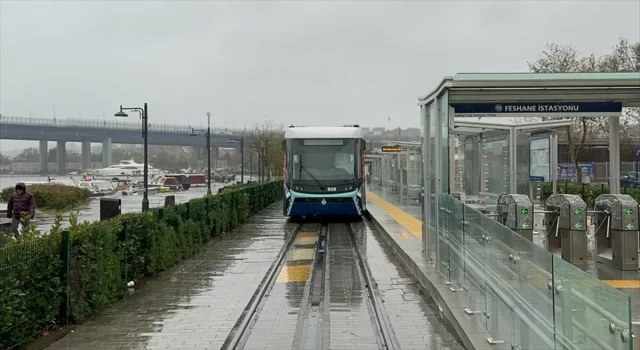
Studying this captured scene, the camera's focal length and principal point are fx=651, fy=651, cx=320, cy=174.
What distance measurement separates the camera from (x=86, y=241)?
8164 mm

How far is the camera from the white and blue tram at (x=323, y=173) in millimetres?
21078

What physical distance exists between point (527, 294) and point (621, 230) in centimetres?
619

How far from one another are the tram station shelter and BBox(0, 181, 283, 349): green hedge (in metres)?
4.64

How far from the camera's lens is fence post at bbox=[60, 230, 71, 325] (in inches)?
298

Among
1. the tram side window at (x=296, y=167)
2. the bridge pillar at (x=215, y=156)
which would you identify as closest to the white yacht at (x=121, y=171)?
the bridge pillar at (x=215, y=156)

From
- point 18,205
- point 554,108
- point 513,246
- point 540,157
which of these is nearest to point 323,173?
point 540,157

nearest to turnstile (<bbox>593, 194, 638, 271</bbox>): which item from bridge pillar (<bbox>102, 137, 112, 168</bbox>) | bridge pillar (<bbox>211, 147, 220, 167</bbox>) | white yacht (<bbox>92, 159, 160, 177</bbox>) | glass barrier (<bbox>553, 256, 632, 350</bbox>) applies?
glass barrier (<bbox>553, 256, 632, 350</bbox>)

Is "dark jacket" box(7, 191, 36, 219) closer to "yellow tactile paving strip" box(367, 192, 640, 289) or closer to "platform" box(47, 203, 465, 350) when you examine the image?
"platform" box(47, 203, 465, 350)

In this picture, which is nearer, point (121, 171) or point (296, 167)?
point (296, 167)

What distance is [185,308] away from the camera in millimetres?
8789

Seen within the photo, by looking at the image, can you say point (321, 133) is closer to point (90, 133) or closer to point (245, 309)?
point (245, 309)

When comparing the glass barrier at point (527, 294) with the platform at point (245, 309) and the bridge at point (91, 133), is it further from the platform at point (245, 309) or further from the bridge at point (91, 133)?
the bridge at point (91, 133)

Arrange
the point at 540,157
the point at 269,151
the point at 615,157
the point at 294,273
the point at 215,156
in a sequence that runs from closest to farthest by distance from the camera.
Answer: the point at 294,273 → the point at 615,157 → the point at 540,157 → the point at 269,151 → the point at 215,156

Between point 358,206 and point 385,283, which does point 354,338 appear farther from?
point 358,206
